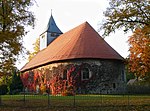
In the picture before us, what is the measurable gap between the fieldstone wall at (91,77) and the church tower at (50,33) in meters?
14.3

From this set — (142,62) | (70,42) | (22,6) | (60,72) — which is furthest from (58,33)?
(22,6)

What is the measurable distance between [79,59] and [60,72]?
2865 millimetres

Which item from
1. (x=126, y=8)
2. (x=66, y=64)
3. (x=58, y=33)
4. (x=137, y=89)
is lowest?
(x=137, y=89)

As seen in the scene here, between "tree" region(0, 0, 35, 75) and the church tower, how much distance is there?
26.3 meters

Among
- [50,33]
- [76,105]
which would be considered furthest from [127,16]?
[50,33]

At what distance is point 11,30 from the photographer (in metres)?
17.8

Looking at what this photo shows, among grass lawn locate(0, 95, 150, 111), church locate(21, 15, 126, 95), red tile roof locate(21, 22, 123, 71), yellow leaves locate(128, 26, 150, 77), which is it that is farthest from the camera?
red tile roof locate(21, 22, 123, 71)

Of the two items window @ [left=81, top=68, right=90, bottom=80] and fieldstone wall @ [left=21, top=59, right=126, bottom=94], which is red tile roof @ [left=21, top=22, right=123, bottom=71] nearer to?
fieldstone wall @ [left=21, top=59, right=126, bottom=94]

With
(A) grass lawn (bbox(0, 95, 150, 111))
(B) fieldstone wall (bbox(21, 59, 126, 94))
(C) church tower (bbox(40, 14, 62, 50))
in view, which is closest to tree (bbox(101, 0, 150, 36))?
(A) grass lawn (bbox(0, 95, 150, 111))

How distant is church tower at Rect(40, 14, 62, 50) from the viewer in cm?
4506

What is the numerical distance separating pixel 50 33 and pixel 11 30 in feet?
90.8

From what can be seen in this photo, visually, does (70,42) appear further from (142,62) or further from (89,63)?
(142,62)

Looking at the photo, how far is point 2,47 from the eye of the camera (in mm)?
17484

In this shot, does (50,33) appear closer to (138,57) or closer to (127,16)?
(138,57)
